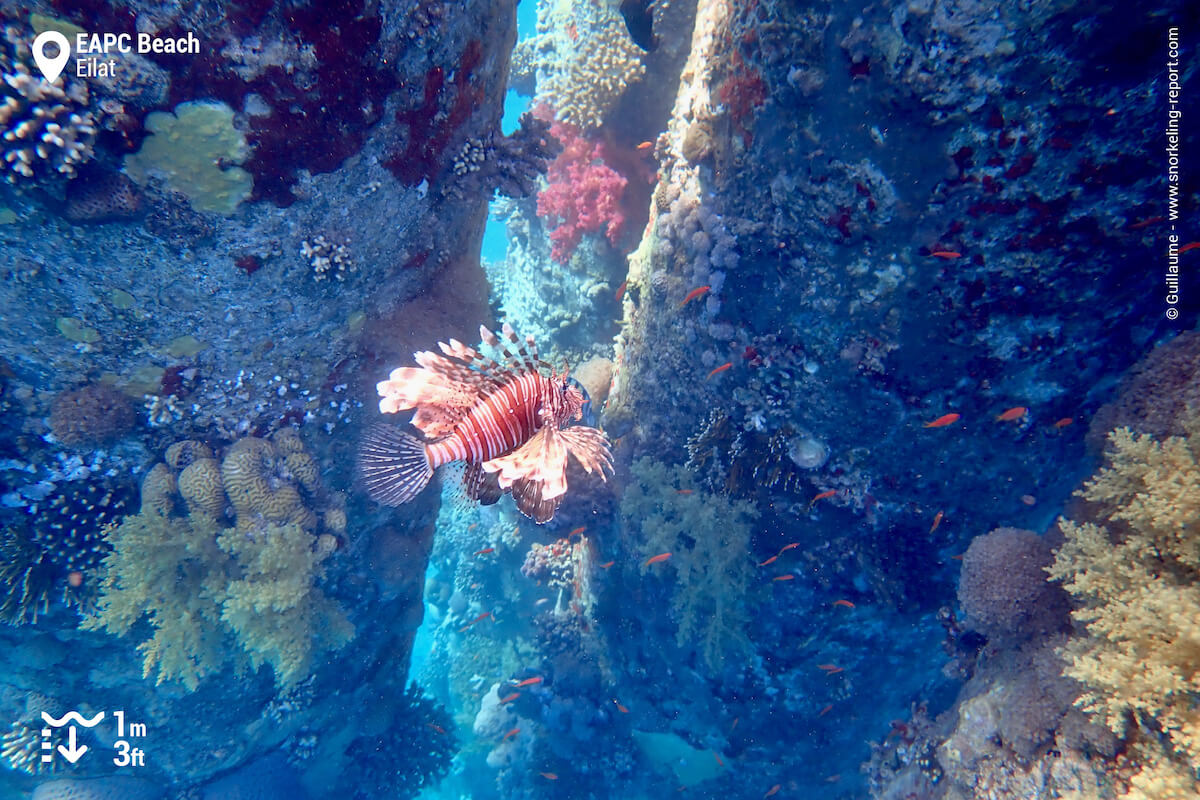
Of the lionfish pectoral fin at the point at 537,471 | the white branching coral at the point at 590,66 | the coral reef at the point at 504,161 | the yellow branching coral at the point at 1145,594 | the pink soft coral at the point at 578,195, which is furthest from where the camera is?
the pink soft coral at the point at 578,195

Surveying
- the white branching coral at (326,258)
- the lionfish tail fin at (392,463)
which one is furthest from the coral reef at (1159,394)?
the white branching coral at (326,258)

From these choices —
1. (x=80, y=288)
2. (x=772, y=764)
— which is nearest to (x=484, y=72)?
(x=80, y=288)

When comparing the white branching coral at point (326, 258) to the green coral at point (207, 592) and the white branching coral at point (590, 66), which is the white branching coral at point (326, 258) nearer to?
the green coral at point (207, 592)

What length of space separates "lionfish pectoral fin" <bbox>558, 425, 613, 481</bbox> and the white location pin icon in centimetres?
315

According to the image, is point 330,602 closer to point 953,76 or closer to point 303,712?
point 303,712

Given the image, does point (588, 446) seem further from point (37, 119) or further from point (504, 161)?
point (37, 119)

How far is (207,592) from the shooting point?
4535mm

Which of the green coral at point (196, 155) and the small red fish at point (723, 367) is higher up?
the green coral at point (196, 155)

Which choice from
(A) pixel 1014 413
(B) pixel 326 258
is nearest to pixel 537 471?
(B) pixel 326 258

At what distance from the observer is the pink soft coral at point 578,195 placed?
7496mm

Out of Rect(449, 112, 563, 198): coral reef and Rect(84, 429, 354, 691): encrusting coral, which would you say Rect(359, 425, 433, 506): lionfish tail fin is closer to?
Rect(84, 429, 354, 691): encrusting coral

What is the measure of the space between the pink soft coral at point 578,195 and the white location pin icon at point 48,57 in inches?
204

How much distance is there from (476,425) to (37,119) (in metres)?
2.70

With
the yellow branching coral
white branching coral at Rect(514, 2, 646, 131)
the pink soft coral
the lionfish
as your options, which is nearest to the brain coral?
the yellow branching coral
